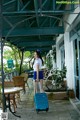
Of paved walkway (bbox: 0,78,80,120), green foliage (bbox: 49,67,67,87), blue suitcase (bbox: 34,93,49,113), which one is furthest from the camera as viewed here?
green foliage (bbox: 49,67,67,87)

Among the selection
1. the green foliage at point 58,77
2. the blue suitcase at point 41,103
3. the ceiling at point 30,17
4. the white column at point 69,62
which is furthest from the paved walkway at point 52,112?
the ceiling at point 30,17

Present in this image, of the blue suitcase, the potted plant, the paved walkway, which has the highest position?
the potted plant

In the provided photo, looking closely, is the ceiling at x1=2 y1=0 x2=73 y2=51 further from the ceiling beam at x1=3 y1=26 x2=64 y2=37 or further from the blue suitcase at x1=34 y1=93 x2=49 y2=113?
the blue suitcase at x1=34 y1=93 x2=49 y2=113

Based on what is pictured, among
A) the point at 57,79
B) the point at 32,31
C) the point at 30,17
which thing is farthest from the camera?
the point at 32,31

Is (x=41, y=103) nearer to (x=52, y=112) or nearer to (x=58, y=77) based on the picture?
(x=52, y=112)

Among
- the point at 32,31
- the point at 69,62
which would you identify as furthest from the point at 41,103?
the point at 32,31

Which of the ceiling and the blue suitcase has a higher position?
the ceiling

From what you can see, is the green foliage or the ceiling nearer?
the ceiling

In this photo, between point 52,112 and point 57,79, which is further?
point 57,79

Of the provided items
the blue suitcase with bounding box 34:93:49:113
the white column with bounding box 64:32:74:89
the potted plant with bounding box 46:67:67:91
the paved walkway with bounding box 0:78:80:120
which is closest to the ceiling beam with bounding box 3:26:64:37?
the white column with bounding box 64:32:74:89

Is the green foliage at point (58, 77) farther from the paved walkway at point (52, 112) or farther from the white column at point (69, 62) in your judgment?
the paved walkway at point (52, 112)

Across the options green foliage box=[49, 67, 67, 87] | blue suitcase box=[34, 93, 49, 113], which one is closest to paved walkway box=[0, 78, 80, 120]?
blue suitcase box=[34, 93, 49, 113]

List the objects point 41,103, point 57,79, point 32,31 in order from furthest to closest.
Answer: point 32,31 < point 57,79 < point 41,103

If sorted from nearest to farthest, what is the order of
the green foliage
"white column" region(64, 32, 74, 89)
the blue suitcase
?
the blue suitcase, "white column" region(64, 32, 74, 89), the green foliage
